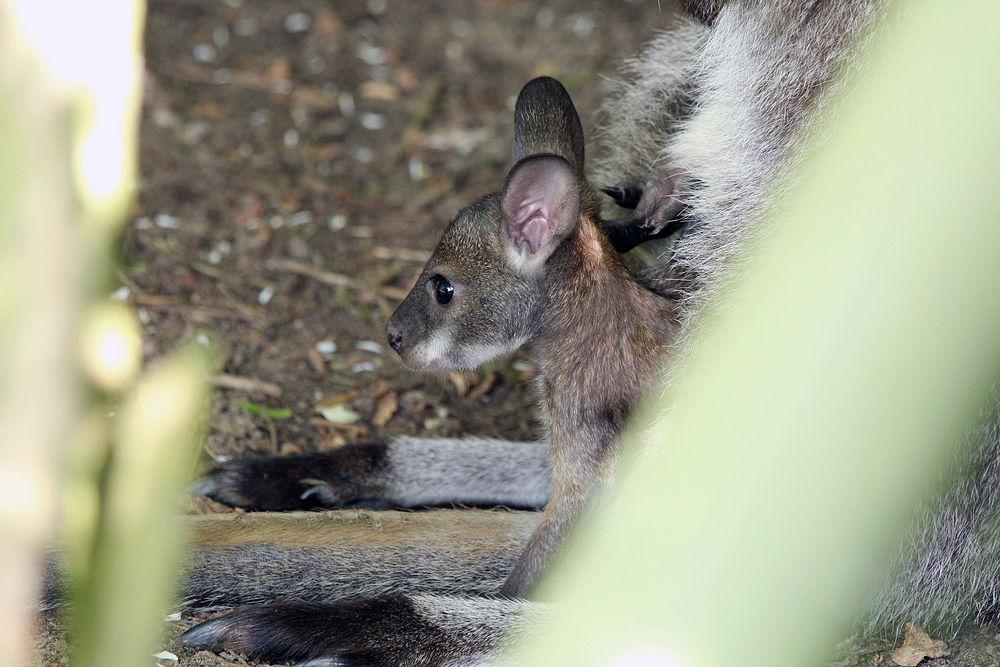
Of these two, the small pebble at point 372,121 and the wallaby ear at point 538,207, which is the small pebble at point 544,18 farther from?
the wallaby ear at point 538,207

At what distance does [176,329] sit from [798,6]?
2.55 metres

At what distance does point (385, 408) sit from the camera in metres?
3.55

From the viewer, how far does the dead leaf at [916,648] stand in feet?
7.81

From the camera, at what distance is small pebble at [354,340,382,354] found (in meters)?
3.83

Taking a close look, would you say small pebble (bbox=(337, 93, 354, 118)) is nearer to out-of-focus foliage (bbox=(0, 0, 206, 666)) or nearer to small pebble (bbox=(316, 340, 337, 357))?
small pebble (bbox=(316, 340, 337, 357))

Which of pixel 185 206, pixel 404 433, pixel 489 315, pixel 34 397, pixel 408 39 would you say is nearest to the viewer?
pixel 34 397

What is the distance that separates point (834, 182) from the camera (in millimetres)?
941

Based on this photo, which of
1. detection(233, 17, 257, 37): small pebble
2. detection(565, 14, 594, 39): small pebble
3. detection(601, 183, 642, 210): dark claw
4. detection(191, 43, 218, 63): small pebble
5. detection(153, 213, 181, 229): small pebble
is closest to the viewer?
detection(601, 183, 642, 210): dark claw

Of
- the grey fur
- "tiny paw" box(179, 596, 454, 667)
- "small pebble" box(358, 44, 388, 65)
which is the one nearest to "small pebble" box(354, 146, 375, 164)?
"small pebble" box(358, 44, 388, 65)

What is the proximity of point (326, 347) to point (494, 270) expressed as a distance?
144 centimetres

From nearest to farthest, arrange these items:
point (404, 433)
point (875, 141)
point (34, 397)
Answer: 1. point (875, 141)
2. point (34, 397)
3. point (404, 433)

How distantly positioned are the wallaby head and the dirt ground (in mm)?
871

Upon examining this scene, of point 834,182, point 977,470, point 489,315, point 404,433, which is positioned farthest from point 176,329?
Answer: point 834,182

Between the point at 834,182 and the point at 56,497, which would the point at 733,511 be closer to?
the point at 834,182
